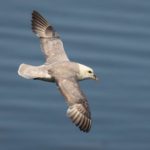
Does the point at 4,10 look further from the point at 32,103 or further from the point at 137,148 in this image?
the point at 137,148

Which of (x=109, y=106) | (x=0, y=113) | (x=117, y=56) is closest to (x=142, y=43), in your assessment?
(x=117, y=56)

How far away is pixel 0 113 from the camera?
17.0 m

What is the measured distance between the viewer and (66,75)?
15.1m

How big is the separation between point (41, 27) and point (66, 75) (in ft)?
5.89

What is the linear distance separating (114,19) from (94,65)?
174 cm

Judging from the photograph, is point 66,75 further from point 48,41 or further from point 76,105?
point 48,41

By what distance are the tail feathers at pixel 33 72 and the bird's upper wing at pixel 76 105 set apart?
0.31 meters

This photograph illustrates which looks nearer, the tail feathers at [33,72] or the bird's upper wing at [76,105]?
the bird's upper wing at [76,105]

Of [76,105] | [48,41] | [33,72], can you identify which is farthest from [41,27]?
[76,105]

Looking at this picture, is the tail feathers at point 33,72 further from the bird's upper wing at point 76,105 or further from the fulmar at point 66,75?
the bird's upper wing at point 76,105

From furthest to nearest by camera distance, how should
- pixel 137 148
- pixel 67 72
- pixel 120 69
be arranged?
1. pixel 120 69
2. pixel 137 148
3. pixel 67 72

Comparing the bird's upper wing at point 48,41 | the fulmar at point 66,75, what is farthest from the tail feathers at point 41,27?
the fulmar at point 66,75

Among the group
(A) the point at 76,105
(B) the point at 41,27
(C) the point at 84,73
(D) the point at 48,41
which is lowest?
(A) the point at 76,105

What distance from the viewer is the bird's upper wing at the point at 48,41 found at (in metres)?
16.1
